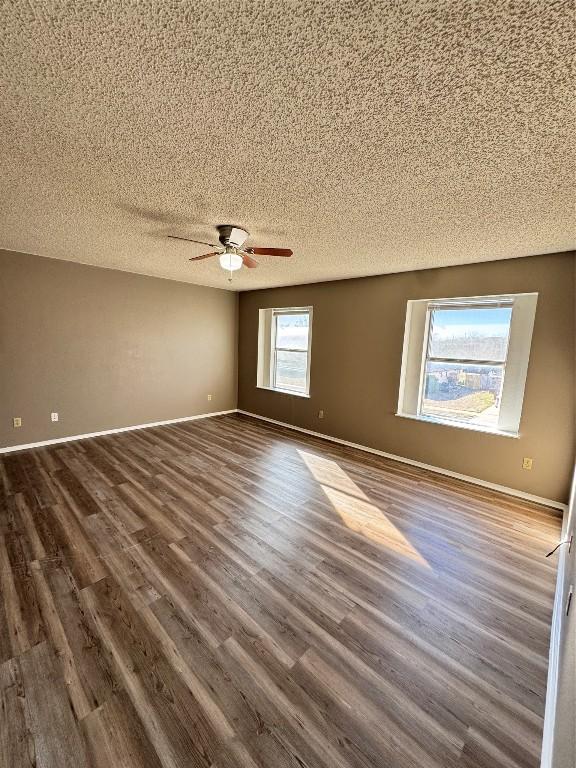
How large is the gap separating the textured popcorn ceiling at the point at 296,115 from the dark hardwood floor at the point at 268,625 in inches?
95.1

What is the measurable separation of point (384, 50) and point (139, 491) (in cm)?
338

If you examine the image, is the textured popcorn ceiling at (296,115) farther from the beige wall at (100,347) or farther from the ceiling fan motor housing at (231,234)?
the beige wall at (100,347)

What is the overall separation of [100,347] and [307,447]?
3377 millimetres

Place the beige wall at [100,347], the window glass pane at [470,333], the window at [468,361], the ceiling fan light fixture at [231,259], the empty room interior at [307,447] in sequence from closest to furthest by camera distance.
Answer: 1. the empty room interior at [307,447]
2. the ceiling fan light fixture at [231,259]
3. the window at [468,361]
4. the window glass pane at [470,333]
5. the beige wall at [100,347]

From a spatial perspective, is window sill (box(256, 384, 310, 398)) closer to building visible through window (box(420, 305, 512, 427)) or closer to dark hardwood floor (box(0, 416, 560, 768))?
building visible through window (box(420, 305, 512, 427))

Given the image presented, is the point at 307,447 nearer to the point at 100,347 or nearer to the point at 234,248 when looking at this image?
the point at 234,248

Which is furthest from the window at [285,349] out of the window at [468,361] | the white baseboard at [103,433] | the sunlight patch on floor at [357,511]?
the sunlight patch on floor at [357,511]

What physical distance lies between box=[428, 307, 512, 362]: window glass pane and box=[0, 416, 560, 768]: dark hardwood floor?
1557 mm

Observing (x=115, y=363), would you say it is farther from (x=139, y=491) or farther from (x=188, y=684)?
(x=188, y=684)

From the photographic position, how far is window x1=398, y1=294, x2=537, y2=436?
3.15m

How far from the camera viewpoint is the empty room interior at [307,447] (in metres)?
1.05

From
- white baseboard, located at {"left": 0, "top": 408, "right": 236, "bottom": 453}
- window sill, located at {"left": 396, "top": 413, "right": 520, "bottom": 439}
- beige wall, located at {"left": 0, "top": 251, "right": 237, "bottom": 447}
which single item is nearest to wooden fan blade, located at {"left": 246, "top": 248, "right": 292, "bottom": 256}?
window sill, located at {"left": 396, "top": 413, "right": 520, "bottom": 439}

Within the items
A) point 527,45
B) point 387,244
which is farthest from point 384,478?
point 527,45

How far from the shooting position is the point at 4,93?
3.98 feet
